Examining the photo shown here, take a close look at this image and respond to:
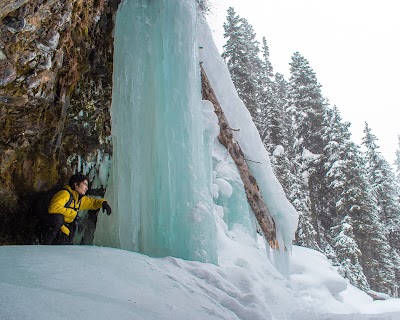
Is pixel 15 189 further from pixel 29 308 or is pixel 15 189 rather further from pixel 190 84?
pixel 29 308

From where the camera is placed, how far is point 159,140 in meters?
4.42

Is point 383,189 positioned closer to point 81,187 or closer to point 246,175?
point 246,175

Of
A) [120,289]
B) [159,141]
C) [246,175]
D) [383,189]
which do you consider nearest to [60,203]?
[159,141]

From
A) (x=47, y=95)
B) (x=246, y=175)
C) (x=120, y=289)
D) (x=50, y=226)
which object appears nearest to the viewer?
(x=120, y=289)

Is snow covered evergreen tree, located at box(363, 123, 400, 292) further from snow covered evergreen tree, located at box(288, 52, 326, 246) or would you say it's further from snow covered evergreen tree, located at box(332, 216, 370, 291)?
snow covered evergreen tree, located at box(332, 216, 370, 291)

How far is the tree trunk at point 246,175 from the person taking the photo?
700 cm

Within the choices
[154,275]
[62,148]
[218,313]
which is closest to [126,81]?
[62,148]

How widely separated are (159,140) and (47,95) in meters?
1.61

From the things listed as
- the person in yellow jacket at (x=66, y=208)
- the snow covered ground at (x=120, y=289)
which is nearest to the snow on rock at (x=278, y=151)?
the snow covered ground at (x=120, y=289)

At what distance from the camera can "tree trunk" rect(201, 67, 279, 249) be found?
7.00 meters

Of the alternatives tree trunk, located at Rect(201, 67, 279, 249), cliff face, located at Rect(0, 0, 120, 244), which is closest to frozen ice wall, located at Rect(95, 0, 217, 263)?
cliff face, located at Rect(0, 0, 120, 244)

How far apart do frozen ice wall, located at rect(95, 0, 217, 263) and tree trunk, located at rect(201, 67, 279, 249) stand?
1809 millimetres

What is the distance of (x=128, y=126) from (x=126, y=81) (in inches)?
24.8

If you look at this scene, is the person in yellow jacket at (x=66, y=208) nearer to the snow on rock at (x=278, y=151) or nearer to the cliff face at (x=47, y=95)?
the cliff face at (x=47, y=95)
